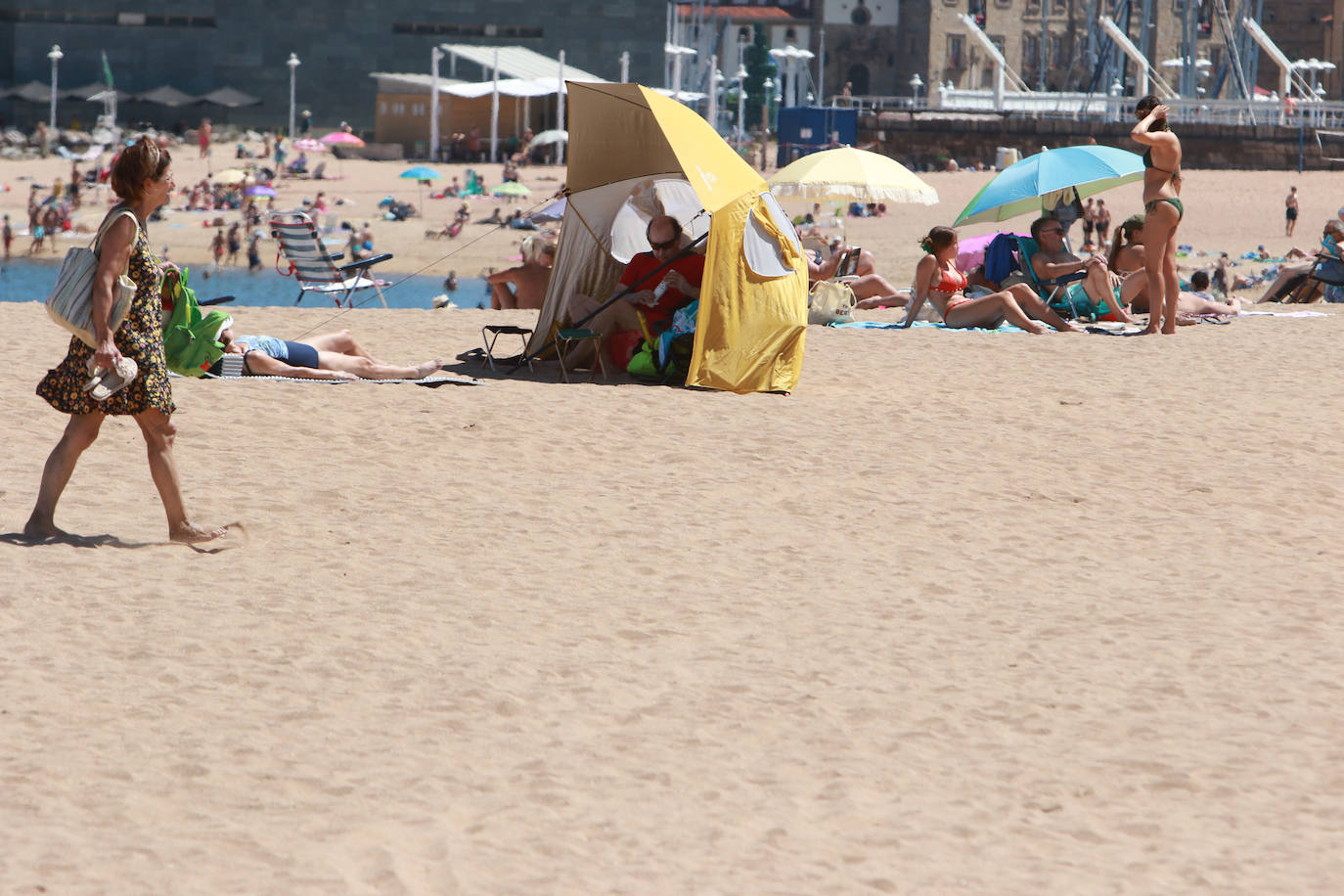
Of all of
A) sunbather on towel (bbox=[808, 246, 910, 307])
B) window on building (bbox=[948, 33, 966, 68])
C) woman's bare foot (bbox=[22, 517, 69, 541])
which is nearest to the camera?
woman's bare foot (bbox=[22, 517, 69, 541])

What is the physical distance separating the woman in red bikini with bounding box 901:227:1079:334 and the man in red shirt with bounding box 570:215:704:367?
9.07 ft

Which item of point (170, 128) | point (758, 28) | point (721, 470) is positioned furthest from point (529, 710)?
point (758, 28)

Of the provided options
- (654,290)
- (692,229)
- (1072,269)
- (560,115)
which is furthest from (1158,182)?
(560,115)

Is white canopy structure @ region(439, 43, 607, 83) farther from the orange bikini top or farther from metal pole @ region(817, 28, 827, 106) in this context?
the orange bikini top

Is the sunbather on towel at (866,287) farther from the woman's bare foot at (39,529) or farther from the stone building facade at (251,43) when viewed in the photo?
the stone building facade at (251,43)

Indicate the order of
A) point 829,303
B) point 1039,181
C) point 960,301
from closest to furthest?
point 960,301 < point 829,303 < point 1039,181

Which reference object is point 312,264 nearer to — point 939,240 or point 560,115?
point 939,240

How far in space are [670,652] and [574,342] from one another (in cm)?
484

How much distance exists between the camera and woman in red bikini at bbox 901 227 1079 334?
1099 cm

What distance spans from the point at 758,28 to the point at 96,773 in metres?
67.6

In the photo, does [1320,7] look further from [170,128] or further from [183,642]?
[183,642]

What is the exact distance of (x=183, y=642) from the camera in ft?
13.6

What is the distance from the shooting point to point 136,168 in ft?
15.2

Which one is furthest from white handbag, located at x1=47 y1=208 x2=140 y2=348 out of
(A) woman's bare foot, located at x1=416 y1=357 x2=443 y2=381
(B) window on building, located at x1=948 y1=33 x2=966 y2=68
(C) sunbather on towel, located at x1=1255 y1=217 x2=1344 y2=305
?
(B) window on building, located at x1=948 y1=33 x2=966 y2=68
